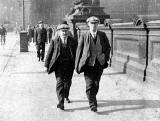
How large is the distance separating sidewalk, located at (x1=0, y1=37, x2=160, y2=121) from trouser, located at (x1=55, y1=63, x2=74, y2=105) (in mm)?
283

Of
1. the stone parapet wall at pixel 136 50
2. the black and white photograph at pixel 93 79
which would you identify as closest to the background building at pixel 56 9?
the stone parapet wall at pixel 136 50

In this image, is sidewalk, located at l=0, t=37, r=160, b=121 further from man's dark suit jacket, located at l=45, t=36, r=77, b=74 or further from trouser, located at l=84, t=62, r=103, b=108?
man's dark suit jacket, located at l=45, t=36, r=77, b=74

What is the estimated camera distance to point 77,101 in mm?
7742

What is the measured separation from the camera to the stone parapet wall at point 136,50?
9250 mm

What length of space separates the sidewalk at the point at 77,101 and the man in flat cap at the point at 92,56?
0.44 metres

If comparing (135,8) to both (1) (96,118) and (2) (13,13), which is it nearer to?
(1) (96,118)

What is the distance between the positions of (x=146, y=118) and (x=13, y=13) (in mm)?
104039

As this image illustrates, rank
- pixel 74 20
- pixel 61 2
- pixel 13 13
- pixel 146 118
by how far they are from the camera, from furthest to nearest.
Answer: pixel 13 13 → pixel 61 2 → pixel 74 20 → pixel 146 118

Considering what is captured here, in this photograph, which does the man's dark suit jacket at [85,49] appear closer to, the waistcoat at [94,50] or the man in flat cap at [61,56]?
the waistcoat at [94,50]

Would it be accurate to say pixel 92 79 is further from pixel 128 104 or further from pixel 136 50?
pixel 136 50

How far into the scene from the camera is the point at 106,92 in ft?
28.6

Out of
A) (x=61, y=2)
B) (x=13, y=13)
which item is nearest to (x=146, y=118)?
(x=61, y=2)

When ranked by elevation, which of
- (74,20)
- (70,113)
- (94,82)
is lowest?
(70,113)

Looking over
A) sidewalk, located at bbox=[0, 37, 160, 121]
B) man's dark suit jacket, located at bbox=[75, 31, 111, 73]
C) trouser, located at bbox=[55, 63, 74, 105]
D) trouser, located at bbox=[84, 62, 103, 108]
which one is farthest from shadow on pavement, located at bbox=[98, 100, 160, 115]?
man's dark suit jacket, located at bbox=[75, 31, 111, 73]
